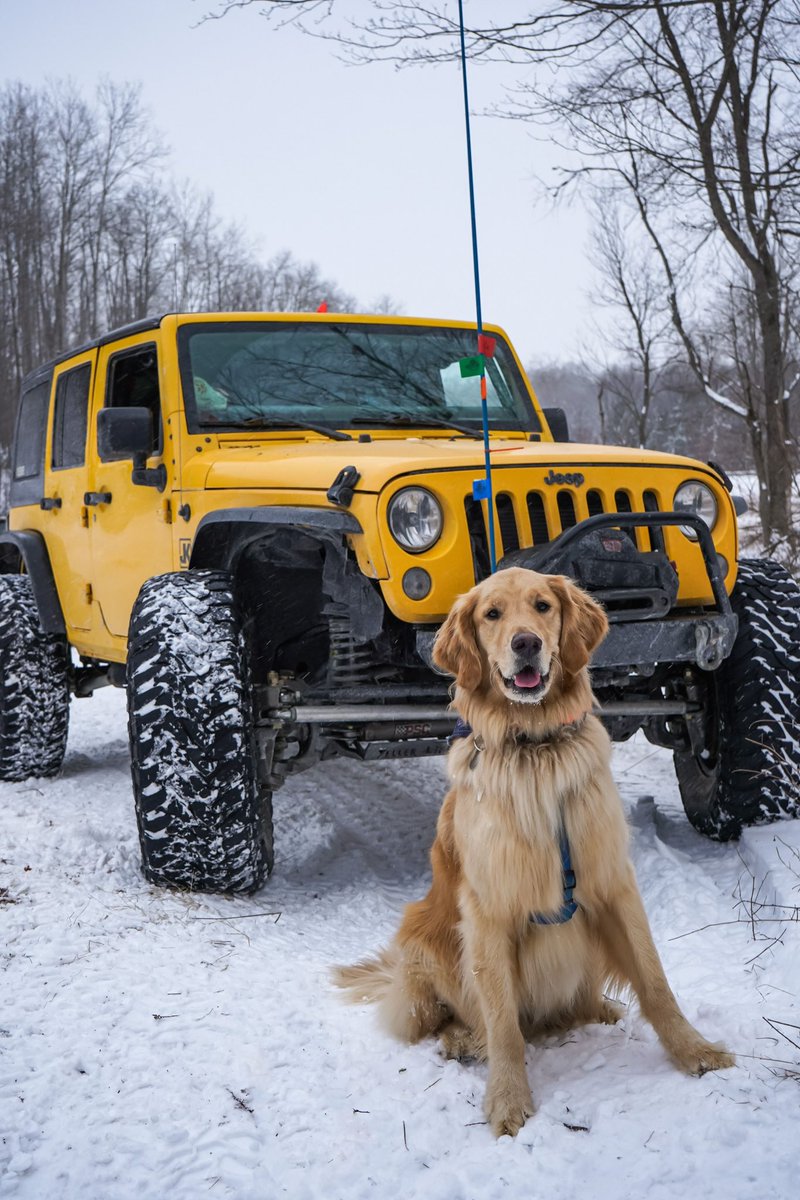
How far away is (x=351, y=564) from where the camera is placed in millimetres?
3775

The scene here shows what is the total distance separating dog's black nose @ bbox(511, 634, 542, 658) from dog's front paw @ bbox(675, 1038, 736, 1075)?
1.08m

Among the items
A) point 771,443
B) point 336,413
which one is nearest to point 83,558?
point 336,413

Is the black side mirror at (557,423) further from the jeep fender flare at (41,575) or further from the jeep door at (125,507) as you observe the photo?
the jeep fender flare at (41,575)

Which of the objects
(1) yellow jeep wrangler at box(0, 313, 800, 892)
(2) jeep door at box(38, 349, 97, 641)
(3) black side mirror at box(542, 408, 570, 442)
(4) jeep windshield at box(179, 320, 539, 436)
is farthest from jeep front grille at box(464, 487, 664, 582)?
(2) jeep door at box(38, 349, 97, 641)

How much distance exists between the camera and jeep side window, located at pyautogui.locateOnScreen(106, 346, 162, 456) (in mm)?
5102

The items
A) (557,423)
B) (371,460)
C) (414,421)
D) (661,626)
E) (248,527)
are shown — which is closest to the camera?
(661,626)

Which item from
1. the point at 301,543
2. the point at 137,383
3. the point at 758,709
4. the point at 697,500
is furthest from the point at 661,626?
the point at 137,383

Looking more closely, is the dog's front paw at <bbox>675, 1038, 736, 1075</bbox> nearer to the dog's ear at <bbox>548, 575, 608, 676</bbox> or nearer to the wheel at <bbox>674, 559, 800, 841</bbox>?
the dog's ear at <bbox>548, 575, 608, 676</bbox>

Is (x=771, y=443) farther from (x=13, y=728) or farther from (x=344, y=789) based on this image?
(x=13, y=728)

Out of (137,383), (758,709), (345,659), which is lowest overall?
(758,709)

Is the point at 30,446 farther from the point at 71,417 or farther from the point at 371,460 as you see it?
the point at 371,460

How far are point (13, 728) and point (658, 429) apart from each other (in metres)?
34.4

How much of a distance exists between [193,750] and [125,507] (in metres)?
1.94

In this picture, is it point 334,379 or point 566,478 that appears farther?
point 334,379
